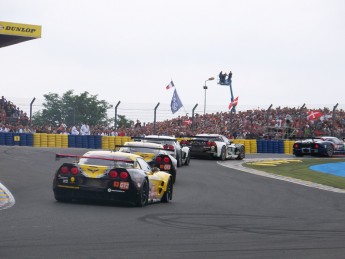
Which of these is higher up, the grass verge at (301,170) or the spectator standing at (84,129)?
the spectator standing at (84,129)

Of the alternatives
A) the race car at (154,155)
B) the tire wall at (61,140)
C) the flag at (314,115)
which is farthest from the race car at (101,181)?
the flag at (314,115)

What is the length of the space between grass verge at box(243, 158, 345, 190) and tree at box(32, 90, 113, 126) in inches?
454

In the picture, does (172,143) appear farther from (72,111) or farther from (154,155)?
(72,111)

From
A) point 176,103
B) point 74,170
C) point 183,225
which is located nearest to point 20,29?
point 176,103

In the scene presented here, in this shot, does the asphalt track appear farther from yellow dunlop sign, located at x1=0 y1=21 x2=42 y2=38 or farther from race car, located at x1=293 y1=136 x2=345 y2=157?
race car, located at x1=293 y1=136 x2=345 y2=157

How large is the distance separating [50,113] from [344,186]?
2935 centimetres

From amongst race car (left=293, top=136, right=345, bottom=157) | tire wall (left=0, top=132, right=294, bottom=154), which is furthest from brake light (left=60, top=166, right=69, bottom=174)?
race car (left=293, top=136, right=345, bottom=157)

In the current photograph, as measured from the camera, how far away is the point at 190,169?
24.8 m

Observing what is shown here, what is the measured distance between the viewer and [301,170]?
2678 cm

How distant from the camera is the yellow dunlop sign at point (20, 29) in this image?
29.1 metres

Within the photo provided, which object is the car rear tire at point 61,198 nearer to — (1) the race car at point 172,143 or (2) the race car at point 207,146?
(1) the race car at point 172,143

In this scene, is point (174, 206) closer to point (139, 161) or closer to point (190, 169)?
point (139, 161)

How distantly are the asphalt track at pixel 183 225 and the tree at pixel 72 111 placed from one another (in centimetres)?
2048

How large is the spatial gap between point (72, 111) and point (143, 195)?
25.5 metres
